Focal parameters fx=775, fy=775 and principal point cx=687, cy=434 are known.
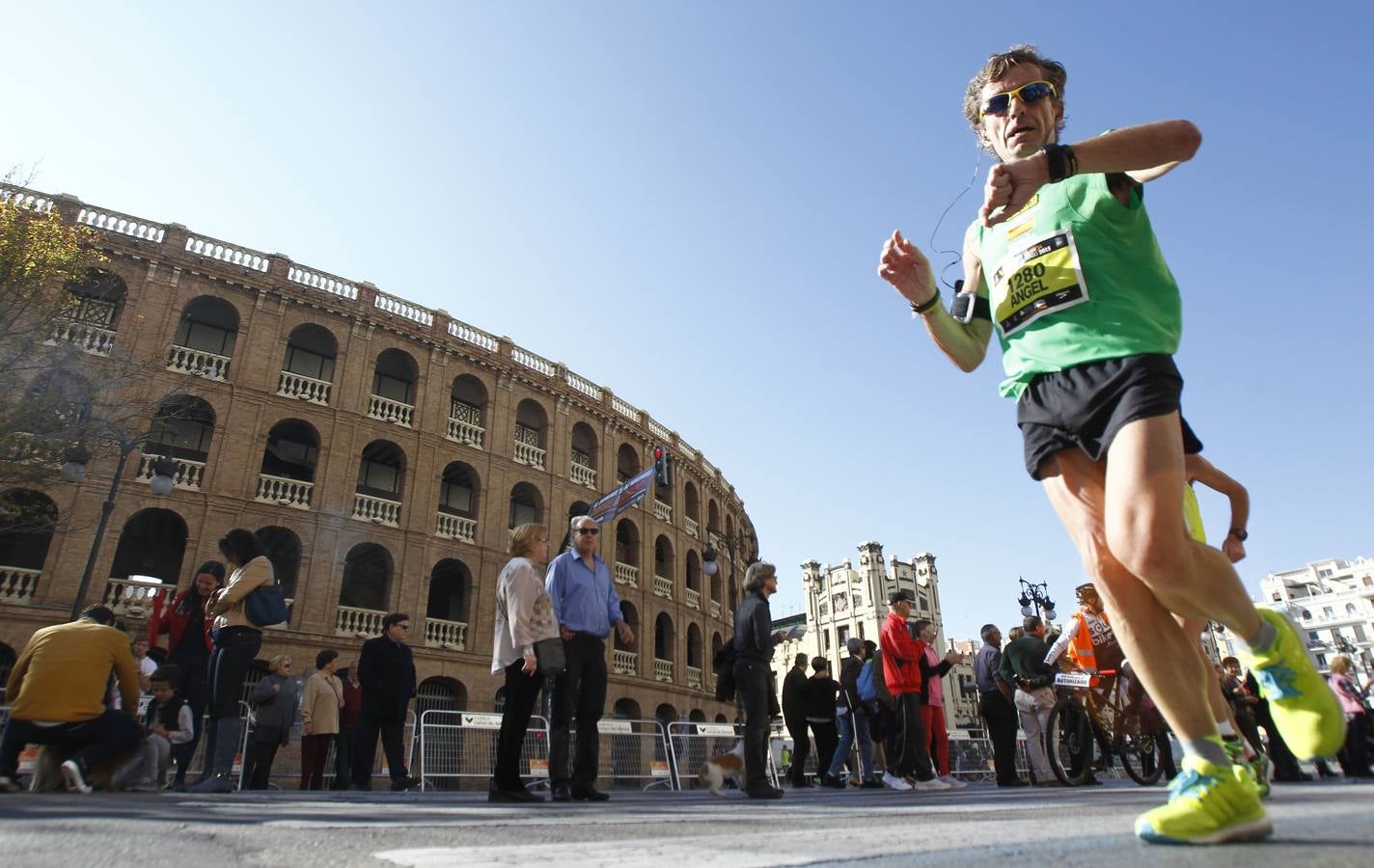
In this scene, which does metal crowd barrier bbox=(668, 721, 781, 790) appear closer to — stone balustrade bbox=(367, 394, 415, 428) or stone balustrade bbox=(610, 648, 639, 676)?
stone balustrade bbox=(610, 648, 639, 676)

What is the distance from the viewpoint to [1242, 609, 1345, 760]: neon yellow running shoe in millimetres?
1812

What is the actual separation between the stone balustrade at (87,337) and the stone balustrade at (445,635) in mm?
10447

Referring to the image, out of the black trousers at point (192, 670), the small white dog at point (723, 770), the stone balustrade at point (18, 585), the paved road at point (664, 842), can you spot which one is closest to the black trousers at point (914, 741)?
the small white dog at point (723, 770)

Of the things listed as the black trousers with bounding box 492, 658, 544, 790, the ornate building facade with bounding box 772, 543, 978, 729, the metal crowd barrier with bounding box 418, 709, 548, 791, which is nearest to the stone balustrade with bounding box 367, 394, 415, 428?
the metal crowd barrier with bounding box 418, 709, 548, 791

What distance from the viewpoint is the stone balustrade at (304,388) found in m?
21.1

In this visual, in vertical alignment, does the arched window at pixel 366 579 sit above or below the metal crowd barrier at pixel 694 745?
Answer: above

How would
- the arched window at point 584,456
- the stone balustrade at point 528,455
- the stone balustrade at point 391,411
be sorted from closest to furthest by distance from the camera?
the stone balustrade at point 391,411 → the stone balustrade at point 528,455 → the arched window at point 584,456

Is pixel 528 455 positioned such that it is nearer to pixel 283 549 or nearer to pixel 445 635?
pixel 445 635

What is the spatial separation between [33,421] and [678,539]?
20.6m

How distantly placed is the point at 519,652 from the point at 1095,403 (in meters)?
4.01

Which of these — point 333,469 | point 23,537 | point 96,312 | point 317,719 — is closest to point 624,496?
point 333,469

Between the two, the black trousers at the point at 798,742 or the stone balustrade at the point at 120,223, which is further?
the stone balustrade at the point at 120,223

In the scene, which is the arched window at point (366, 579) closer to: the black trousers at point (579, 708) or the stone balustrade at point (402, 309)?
the stone balustrade at point (402, 309)

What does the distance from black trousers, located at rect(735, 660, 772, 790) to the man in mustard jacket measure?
14.2 feet
